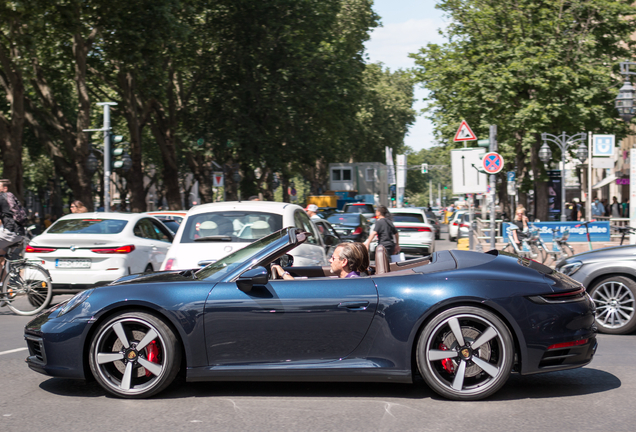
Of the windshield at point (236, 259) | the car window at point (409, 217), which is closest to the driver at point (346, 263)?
the windshield at point (236, 259)

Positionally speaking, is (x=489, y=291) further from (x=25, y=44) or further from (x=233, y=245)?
(x=25, y=44)

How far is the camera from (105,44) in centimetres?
2383

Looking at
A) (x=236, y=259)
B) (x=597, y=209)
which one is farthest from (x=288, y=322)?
(x=597, y=209)

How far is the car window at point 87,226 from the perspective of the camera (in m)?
11.9

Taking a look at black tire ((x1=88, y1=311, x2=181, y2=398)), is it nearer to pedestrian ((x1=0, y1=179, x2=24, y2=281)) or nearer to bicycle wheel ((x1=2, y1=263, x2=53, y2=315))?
bicycle wheel ((x1=2, y1=263, x2=53, y2=315))

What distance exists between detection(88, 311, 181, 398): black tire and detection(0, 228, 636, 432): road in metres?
0.11

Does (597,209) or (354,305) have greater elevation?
(354,305)

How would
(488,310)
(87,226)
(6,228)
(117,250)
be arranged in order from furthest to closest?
(87,226) → (117,250) → (6,228) → (488,310)

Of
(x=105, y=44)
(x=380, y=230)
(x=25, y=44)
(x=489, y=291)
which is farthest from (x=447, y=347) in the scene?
(x=105, y=44)

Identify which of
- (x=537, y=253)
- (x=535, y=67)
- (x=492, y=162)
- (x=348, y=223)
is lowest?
(x=537, y=253)

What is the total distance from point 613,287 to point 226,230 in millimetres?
4615

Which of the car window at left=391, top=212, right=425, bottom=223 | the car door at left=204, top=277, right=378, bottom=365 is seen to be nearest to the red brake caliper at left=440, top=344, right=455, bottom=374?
the car door at left=204, top=277, right=378, bottom=365

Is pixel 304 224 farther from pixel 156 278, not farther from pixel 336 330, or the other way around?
pixel 336 330

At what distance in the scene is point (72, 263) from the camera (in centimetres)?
1152
